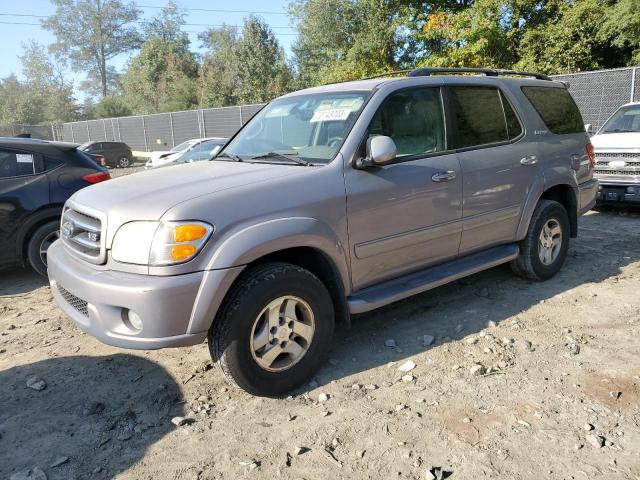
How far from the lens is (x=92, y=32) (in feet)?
212

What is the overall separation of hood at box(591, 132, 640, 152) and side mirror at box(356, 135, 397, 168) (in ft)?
20.9

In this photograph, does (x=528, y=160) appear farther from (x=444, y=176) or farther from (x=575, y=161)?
(x=444, y=176)

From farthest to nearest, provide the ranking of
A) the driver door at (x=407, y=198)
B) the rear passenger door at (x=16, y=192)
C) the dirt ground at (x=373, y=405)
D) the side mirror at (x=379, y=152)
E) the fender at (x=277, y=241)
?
the rear passenger door at (x=16, y=192) < the driver door at (x=407, y=198) < the side mirror at (x=379, y=152) < the fender at (x=277, y=241) < the dirt ground at (x=373, y=405)

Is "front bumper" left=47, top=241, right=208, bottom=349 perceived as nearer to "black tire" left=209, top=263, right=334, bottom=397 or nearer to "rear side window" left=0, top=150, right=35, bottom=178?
"black tire" left=209, top=263, right=334, bottom=397

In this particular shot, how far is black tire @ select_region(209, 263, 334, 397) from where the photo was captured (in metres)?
2.98

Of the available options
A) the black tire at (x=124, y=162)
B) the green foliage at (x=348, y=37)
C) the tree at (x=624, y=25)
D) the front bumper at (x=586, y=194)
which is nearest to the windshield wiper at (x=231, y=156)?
the front bumper at (x=586, y=194)

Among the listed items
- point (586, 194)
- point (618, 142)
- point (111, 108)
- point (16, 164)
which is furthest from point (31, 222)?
point (111, 108)

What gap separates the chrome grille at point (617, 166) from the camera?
8.00 m

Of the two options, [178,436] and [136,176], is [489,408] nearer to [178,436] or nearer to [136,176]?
[178,436]

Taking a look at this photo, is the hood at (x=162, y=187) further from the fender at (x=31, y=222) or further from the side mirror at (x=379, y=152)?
the fender at (x=31, y=222)

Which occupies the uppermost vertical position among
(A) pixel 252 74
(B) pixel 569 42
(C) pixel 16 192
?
(A) pixel 252 74

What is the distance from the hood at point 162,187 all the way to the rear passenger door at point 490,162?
160 centimetres

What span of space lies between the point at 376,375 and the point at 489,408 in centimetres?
76

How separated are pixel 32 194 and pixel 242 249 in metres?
3.88
